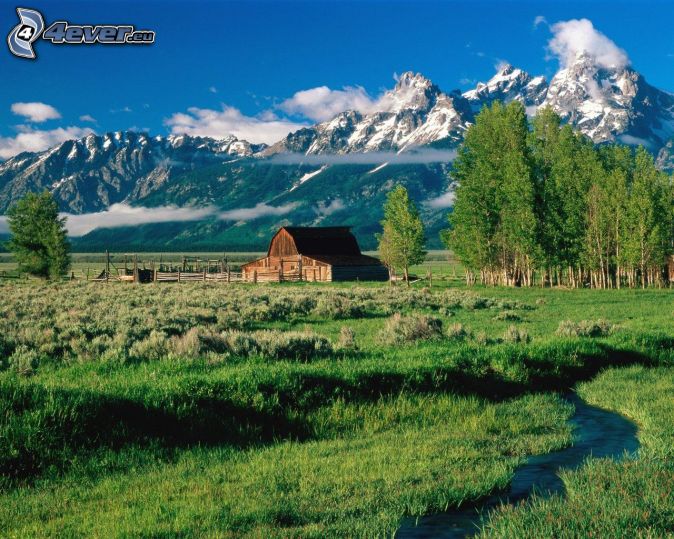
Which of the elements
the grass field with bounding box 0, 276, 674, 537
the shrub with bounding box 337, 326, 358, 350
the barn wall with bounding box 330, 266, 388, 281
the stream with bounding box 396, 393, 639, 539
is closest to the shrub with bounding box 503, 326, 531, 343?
the grass field with bounding box 0, 276, 674, 537

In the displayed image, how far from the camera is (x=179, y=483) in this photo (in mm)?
8656

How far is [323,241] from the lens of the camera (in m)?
94.0

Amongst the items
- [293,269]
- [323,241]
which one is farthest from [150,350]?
[323,241]

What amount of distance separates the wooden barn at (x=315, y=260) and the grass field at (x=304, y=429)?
62027 mm

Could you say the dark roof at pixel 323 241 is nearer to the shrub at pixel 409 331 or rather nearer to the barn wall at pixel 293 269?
the barn wall at pixel 293 269

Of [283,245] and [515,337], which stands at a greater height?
[283,245]

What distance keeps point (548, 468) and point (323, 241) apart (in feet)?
278

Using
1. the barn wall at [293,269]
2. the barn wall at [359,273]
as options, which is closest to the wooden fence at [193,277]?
the barn wall at [293,269]

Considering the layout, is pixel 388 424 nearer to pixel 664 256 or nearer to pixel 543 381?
pixel 543 381

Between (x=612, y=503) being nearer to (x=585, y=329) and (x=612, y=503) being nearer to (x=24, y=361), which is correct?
(x=24, y=361)

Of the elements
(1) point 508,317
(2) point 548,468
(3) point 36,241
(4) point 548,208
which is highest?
(4) point 548,208

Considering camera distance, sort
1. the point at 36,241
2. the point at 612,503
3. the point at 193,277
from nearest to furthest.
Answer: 1. the point at 612,503
2. the point at 36,241
3. the point at 193,277

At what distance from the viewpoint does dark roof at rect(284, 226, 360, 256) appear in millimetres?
91625

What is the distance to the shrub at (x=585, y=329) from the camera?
23.7 m
